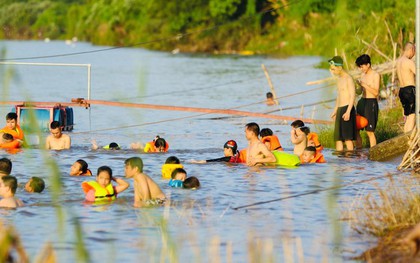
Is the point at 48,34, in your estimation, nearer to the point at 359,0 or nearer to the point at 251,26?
the point at 251,26

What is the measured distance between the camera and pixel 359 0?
58.4 meters

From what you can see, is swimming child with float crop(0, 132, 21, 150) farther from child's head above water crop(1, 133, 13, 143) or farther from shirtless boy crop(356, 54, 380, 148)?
shirtless boy crop(356, 54, 380, 148)

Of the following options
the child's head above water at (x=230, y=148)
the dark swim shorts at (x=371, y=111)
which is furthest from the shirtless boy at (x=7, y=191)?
the dark swim shorts at (x=371, y=111)

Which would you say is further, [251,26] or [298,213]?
[251,26]

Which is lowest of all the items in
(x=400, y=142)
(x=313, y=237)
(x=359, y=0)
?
(x=313, y=237)

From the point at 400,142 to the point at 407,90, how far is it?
43.6 inches

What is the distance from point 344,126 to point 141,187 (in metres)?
5.82

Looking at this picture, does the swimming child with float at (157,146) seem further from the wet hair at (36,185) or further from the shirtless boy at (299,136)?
the wet hair at (36,185)

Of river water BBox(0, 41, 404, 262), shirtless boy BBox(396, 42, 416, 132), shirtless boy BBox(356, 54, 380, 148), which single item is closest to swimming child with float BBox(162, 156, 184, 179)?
river water BBox(0, 41, 404, 262)

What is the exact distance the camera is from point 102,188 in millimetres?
13500

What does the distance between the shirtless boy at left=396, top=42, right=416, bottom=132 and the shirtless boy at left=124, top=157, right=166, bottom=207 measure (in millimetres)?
5974

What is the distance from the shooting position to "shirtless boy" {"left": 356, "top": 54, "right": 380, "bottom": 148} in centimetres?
1783

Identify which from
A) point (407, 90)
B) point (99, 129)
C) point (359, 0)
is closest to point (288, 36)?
point (359, 0)

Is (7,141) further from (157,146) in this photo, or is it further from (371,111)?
(371,111)
